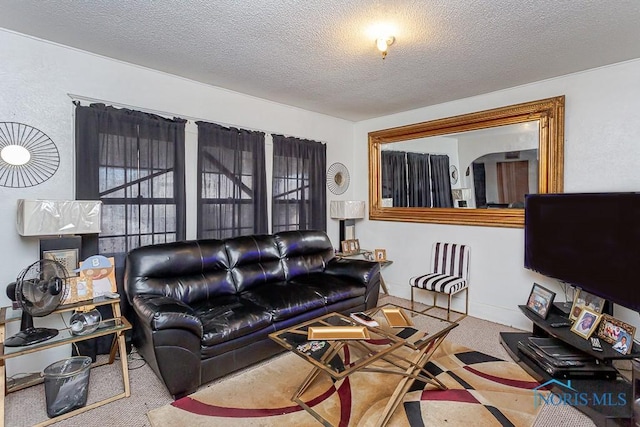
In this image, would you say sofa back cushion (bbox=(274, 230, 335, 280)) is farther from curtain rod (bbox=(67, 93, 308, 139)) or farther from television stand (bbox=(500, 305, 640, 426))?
television stand (bbox=(500, 305, 640, 426))

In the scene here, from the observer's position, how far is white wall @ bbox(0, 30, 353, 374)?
8.20 feet

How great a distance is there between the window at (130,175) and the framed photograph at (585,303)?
11.8 ft

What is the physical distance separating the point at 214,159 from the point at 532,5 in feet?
9.92

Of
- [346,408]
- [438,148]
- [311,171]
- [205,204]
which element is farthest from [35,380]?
[438,148]

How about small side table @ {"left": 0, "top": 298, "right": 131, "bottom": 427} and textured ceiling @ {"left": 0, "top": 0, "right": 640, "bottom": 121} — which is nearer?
small side table @ {"left": 0, "top": 298, "right": 131, "bottom": 427}

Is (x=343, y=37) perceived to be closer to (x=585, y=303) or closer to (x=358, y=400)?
(x=358, y=400)

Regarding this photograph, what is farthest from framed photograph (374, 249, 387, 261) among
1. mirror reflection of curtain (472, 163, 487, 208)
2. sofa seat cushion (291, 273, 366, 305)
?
mirror reflection of curtain (472, 163, 487, 208)

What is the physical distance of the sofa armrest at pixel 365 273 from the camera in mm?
3602

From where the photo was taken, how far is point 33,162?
2.59 m

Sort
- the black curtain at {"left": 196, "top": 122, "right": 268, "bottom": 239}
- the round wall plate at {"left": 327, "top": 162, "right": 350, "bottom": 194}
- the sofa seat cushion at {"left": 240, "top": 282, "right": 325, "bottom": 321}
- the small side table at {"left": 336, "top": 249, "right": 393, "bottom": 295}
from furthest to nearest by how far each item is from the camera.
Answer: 1. the round wall plate at {"left": 327, "top": 162, "right": 350, "bottom": 194}
2. the small side table at {"left": 336, "top": 249, "right": 393, "bottom": 295}
3. the black curtain at {"left": 196, "top": 122, "right": 268, "bottom": 239}
4. the sofa seat cushion at {"left": 240, "top": 282, "right": 325, "bottom": 321}

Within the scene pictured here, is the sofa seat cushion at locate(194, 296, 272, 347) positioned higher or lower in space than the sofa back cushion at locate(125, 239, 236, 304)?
lower

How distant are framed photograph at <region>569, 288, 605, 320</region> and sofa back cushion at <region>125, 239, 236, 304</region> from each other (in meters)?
2.96

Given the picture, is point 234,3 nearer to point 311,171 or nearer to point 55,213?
point 55,213

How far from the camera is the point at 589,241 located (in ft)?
8.44
